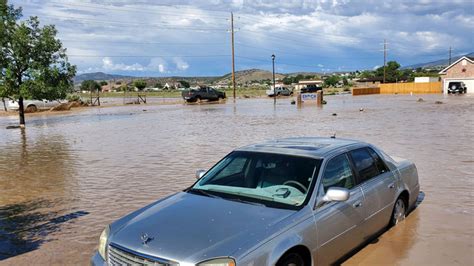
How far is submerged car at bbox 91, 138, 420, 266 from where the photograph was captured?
380cm

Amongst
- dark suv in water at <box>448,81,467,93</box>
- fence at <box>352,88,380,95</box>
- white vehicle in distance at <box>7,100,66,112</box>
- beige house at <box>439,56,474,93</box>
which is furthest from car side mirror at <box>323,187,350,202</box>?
beige house at <box>439,56,474,93</box>

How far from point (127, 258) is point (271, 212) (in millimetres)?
1377

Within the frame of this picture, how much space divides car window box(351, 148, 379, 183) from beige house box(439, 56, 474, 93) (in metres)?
73.2

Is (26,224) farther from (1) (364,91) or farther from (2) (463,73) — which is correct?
(2) (463,73)

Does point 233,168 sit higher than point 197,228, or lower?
higher

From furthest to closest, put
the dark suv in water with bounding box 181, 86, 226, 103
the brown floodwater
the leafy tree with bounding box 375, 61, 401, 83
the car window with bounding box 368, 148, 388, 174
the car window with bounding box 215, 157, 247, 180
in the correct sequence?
1. the leafy tree with bounding box 375, 61, 401, 83
2. the dark suv in water with bounding box 181, 86, 226, 103
3. the car window with bounding box 368, 148, 388, 174
4. the brown floodwater
5. the car window with bounding box 215, 157, 247, 180

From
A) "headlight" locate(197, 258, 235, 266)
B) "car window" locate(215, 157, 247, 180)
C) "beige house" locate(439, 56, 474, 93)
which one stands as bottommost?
"headlight" locate(197, 258, 235, 266)

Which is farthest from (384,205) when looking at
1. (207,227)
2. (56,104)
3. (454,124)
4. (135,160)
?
(56,104)

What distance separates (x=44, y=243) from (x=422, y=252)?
4.96 m

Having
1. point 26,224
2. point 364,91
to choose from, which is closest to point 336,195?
point 26,224

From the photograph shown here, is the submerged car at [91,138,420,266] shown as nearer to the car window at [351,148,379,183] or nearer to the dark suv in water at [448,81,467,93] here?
the car window at [351,148,379,183]

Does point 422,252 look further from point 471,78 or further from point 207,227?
point 471,78

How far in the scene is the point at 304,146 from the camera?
5.54 metres

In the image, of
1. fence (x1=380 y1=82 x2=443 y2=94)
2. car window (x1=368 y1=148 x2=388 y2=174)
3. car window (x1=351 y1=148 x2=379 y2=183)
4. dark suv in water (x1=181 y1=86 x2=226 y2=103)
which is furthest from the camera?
fence (x1=380 y1=82 x2=443 y2=94)
